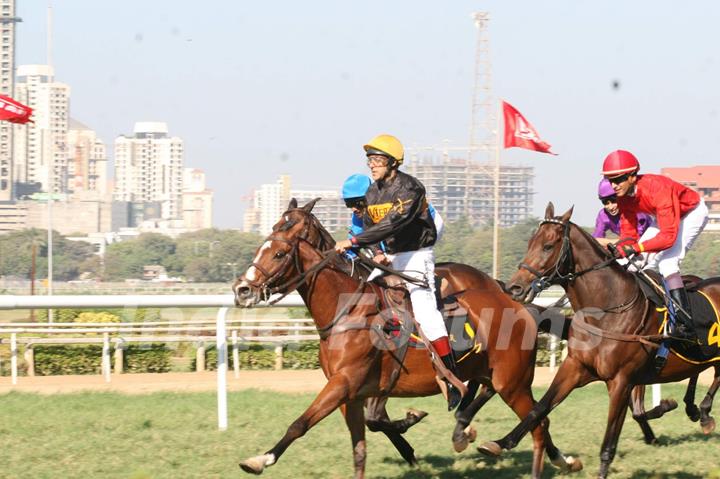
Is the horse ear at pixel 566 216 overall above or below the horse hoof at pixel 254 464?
above

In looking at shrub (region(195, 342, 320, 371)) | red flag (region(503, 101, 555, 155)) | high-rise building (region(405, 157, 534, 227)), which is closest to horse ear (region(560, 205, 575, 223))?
shrub (region(195, 342, 320, 371))

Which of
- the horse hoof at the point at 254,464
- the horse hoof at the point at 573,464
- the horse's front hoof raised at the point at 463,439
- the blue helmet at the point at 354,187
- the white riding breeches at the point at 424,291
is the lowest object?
the horse hoof at the point at 573,464

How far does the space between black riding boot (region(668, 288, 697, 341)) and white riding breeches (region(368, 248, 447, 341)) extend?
156cm

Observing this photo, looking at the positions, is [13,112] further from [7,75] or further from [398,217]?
[7,75]

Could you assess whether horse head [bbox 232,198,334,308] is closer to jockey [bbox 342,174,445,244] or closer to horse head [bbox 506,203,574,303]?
horse head [bbox 506,203,574,303]

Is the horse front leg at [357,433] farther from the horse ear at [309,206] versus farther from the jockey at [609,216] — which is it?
the jockey at [609,216]

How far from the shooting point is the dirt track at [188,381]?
1250 centimetres

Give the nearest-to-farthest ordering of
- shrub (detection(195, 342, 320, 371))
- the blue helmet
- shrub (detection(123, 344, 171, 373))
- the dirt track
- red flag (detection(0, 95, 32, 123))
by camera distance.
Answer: the blue helmet, the dirt track, shrub (detection(123, 344, 171, 373)), shrub (detection(195, 342, 320, 371)), red flag (detection(0, 95, 32, 123))

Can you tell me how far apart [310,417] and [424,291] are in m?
1.13

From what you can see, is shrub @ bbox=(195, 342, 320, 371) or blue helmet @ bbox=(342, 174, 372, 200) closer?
blue helmet @ bbox=(342, 174, 372, 200)

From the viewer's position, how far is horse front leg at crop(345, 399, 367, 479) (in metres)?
6.36

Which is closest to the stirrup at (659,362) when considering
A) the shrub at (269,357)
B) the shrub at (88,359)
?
the shrub at (269,357)

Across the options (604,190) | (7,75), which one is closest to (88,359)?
(604,190)

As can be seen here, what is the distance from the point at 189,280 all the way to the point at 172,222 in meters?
92.1
